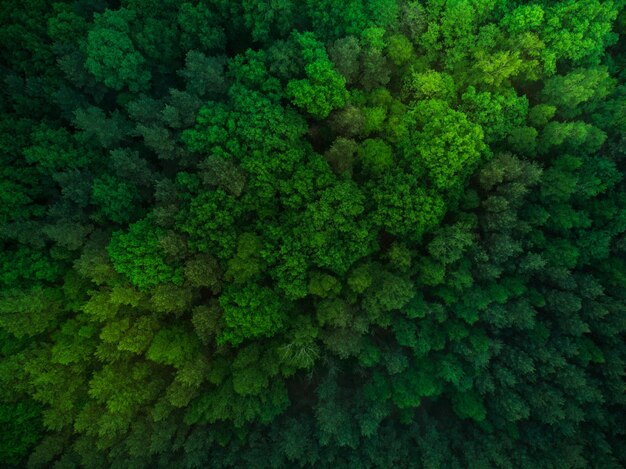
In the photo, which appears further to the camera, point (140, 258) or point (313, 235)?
point (313, 235)

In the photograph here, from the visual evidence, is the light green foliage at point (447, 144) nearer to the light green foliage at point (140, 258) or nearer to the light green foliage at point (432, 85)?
the light green foliage at point (432, 85)

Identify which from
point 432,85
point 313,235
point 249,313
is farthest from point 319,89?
point 249,313

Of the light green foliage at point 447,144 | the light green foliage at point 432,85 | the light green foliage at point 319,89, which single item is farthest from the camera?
the light green foliage at point 432,85

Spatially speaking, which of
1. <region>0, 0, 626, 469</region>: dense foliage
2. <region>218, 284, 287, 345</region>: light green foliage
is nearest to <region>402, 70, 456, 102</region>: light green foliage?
<region>0, 0, 626, 469</region>: dense foliage

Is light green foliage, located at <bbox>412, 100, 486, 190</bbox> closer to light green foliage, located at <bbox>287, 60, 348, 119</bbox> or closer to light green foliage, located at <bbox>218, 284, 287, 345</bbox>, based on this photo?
light green foliage, located at <bbox>287, 60, 348, 119</bbox>

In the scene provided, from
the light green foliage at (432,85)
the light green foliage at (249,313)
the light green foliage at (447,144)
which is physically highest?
the light green foliage at (432,85)

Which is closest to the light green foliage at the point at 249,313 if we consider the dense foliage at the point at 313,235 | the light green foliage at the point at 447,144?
the dense foliage at the point at 313,235

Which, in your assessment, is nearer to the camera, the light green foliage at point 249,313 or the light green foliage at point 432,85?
the light green foliage at point 249,313

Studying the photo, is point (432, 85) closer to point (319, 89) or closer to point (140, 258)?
point (319, 89)
